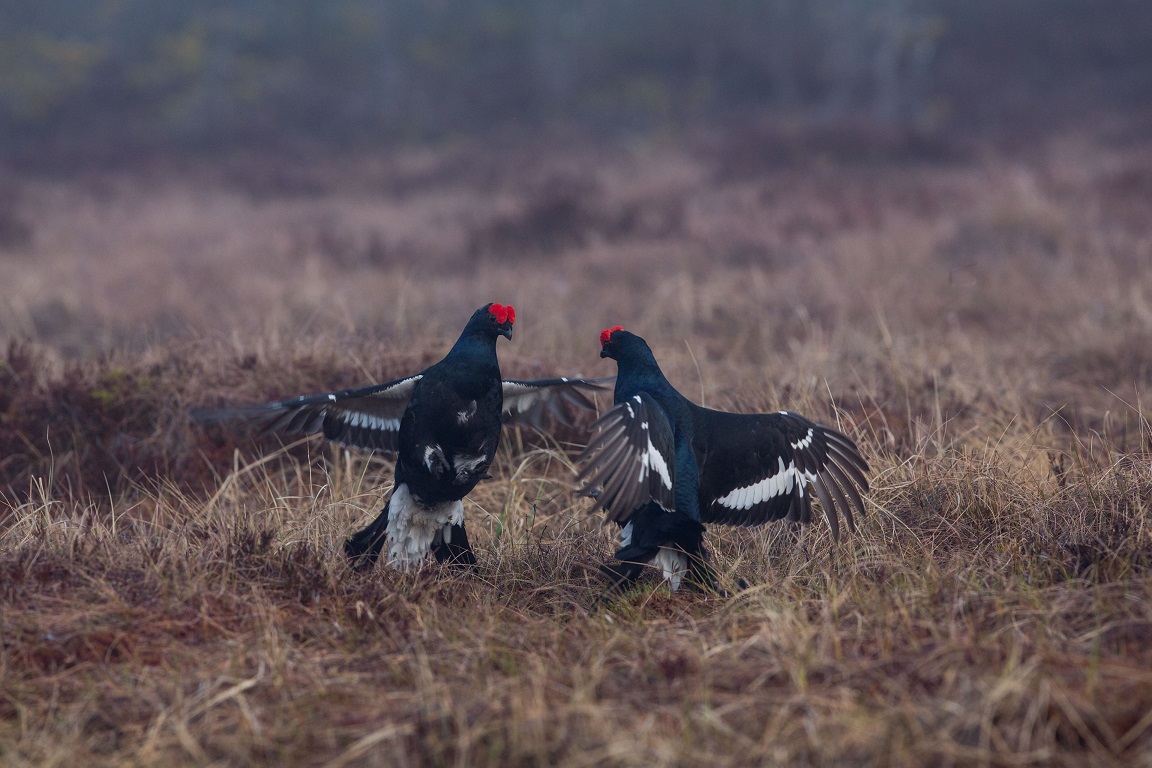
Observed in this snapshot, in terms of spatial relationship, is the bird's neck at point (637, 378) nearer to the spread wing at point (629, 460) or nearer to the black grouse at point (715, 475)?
the black grouse at point (715, 475)

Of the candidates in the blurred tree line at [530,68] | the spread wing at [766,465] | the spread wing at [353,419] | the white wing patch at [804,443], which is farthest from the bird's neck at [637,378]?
the blurred tree line at [530,68]

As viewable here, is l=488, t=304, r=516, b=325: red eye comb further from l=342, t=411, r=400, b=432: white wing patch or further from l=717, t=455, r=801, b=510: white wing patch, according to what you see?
l=717, t=455, r=801, b=510: white wing patch

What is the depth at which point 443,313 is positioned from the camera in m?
8.26

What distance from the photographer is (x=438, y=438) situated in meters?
3.86

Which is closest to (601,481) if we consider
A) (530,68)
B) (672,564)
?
(672,564)

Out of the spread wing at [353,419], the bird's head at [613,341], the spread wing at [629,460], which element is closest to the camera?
the spread wing at [629,460]

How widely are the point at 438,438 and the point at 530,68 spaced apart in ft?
78.8

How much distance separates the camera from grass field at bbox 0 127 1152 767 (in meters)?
2.57

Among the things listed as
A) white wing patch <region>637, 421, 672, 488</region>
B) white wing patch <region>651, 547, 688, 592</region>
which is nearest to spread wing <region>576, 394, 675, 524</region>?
white wing patch <region>637, 421, 672, 488</region>

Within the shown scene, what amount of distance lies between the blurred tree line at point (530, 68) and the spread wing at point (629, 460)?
14.5 meters

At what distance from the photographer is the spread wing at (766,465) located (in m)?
3.90

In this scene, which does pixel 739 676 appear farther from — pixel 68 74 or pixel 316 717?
pixel 68 74

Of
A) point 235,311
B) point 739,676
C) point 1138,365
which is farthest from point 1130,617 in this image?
point 235,311

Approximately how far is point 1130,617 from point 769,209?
933 cm
